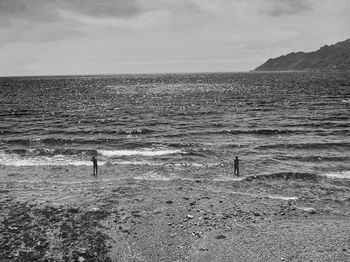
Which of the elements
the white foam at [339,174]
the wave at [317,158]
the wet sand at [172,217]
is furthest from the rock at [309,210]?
the wave at [317,158]

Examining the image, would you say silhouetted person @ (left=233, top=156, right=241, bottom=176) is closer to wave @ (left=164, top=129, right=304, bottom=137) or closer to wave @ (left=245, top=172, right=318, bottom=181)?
wave @ (left=245, top=172, right=318, bottom=181)

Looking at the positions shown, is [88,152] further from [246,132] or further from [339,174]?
[339,174]

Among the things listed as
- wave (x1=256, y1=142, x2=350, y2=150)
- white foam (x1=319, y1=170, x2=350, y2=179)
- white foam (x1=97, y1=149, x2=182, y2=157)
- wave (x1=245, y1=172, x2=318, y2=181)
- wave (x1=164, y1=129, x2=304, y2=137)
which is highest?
wave (x1=164, y1=129, x2=304, y2=137)

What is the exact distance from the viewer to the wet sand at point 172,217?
15680 mm

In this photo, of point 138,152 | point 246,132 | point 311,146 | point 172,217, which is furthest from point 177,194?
point 246,132

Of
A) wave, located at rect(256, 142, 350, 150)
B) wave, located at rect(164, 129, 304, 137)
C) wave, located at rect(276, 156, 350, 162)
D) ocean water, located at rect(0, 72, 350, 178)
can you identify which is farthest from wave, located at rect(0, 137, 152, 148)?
wave, located at rect(276, 156, 350, 162)

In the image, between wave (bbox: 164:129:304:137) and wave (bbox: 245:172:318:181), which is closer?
wave (bbox: 245:172:318:181)

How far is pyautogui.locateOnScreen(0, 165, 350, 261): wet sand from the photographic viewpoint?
1568 centimetres

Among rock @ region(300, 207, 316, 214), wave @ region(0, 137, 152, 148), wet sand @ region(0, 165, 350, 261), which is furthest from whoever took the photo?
wave @ region(0, 137, 152, 148)

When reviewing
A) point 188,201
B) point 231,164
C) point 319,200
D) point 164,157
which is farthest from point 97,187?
point 319,200

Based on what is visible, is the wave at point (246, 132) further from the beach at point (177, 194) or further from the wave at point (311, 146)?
the wave at point (311, 146)

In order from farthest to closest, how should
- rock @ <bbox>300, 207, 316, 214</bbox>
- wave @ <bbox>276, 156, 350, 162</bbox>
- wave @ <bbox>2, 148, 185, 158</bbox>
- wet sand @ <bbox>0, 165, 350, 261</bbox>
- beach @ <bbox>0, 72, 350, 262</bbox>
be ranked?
wave @ <bbox>2, 148, 185, 158</bbox>
wave @ <bbox>276, 156, 350, 162</bbox>
rock @ <bbox>300, 207, 316, 214</bbox>
beach @ <bbox>0, 72, 350, 262</bbox>
wet sand @ <bbox>0, 165, 350, 261</bbox>

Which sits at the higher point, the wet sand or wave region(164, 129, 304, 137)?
wave region(164, 129, 304, 137)

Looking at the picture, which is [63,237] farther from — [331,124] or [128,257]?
[331,124]
